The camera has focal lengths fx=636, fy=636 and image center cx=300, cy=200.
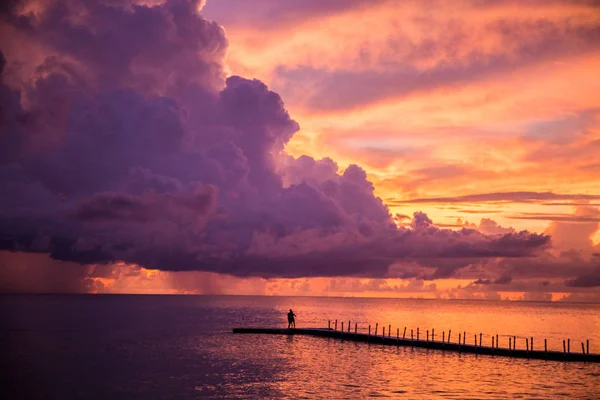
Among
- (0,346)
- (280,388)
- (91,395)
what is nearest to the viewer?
(91,395)

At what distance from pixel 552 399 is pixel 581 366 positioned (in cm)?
2069

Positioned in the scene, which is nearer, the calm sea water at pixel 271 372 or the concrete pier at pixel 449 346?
the calm sea water at pixel 271 372

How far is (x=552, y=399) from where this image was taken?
58.1 m

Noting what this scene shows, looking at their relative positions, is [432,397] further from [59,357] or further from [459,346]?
[59,357]

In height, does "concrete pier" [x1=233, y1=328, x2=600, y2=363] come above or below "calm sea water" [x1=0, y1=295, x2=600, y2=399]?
above

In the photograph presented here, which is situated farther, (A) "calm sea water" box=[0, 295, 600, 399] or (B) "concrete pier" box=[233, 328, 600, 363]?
(B) "concrete pier" box=[233, 328, 600, 363]

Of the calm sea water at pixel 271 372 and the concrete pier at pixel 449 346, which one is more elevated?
the concrete pier at pixel 449 346

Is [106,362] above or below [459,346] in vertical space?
below

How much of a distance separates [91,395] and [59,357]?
98.8ft

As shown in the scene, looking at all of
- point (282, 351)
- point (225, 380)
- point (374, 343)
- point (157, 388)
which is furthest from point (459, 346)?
point (157, 388)

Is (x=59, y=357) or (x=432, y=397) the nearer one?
(x=432, y=397)

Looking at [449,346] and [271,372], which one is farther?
[449,346]

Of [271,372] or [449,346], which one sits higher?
[449,346]

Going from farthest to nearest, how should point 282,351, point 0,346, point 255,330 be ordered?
point 255,330, point 0,346, point 282,351
